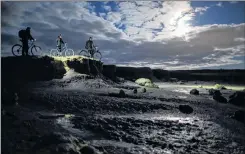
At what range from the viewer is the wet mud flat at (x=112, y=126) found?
4121mm

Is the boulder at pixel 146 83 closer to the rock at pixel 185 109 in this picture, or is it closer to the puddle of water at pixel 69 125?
the rock at pixel 185 109

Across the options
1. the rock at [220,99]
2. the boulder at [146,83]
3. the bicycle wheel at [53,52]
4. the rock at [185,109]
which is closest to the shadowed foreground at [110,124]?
the rock at [185,109]

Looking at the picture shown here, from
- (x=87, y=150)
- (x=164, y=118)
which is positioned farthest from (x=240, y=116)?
(x=87, y=150)

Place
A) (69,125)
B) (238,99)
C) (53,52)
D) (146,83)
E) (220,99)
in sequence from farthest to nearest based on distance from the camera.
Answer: (146,83) < (53,52) < (220,99) < (238,99) < (69,125)

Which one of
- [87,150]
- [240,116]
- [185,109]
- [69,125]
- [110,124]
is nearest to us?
[87,150]

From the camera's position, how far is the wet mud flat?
4.12 metres

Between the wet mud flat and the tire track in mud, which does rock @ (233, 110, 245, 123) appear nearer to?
the wet mud flat

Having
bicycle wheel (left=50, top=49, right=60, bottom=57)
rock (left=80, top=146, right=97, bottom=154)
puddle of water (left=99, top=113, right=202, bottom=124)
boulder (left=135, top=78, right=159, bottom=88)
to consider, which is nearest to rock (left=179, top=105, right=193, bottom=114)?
puddle of water (left=99, top=113, right=202, bottom=124)

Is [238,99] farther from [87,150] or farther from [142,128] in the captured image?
[87,150]

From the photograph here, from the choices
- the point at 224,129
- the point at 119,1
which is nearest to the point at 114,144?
the point at 224,129

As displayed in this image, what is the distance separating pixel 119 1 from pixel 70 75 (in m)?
3.75

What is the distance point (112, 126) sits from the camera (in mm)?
4793

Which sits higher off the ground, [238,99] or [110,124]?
[238,99]

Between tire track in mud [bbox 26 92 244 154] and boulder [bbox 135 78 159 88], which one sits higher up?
boulder [bbox 135 78 159 88]
